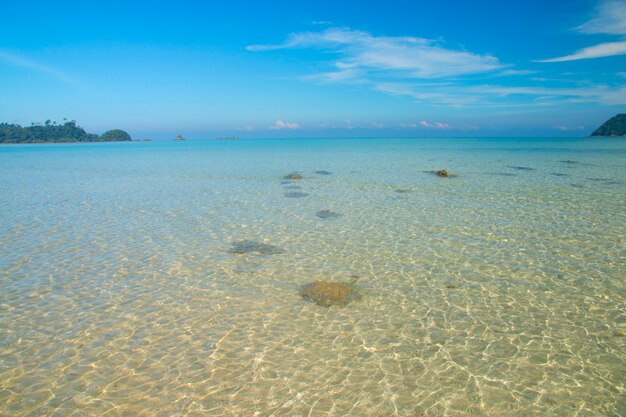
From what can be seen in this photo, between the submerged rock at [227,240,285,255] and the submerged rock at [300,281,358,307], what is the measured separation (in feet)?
A: 9.86

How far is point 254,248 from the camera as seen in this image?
1291 centimetres

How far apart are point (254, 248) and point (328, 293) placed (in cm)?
444

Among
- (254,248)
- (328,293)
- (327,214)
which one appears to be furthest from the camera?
(327,214)

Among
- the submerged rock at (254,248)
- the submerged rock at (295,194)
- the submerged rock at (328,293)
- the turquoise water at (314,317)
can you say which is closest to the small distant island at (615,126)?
the turquoise water at (314,317)

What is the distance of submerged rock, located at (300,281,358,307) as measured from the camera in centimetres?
895

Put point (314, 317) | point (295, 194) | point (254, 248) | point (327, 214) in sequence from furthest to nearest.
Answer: point (295, 194)
point (327, 214)
point (254, 248)
point (314, 317)

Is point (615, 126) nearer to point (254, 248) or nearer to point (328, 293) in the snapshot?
point (254, 248)

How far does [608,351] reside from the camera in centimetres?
682

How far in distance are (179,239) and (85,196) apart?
14.3m

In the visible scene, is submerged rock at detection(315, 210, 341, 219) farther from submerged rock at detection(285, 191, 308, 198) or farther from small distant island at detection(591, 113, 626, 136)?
small distant island at detection(591, 113, 626, 136)

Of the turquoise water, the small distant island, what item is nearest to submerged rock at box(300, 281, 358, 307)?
the turquoise water

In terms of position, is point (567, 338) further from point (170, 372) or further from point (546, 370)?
point (170, 372)

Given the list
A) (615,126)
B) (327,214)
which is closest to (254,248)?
(327,214)

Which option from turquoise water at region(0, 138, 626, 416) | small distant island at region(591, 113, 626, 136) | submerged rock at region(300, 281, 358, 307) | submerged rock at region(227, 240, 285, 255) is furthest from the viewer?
small distant island at region(591, 113, 626, 136)
